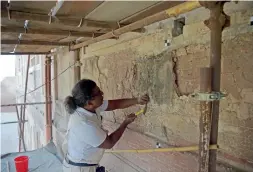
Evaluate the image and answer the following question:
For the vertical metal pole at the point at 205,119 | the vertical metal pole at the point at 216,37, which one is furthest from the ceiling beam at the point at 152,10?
the vertical metal pole at the point at 205,119

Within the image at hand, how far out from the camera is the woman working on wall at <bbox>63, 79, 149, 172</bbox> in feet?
5.99

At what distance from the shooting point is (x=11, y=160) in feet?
13.6

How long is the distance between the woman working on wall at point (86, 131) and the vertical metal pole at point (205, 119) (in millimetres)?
753

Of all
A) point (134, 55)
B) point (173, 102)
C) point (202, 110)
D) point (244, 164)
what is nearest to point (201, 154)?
point (202, 110)

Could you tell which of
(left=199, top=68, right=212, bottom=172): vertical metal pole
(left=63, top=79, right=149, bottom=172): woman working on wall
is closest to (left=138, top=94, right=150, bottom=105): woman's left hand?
(left=63, top=79, right=149, bottom=172): woman working on wall

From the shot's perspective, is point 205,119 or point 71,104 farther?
point 71,104

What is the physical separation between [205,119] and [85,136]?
933 mm

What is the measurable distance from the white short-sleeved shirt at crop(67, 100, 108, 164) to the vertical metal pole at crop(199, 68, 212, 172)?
0.78 m

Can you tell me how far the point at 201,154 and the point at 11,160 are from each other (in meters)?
3.77

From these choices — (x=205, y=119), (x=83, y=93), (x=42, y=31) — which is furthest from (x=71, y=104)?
(x=205, y=119)

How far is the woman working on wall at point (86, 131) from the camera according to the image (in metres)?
1.83

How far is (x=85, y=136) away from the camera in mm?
1830

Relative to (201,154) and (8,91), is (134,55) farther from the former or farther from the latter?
(8,91)

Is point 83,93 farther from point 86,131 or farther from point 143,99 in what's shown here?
point 143,99
